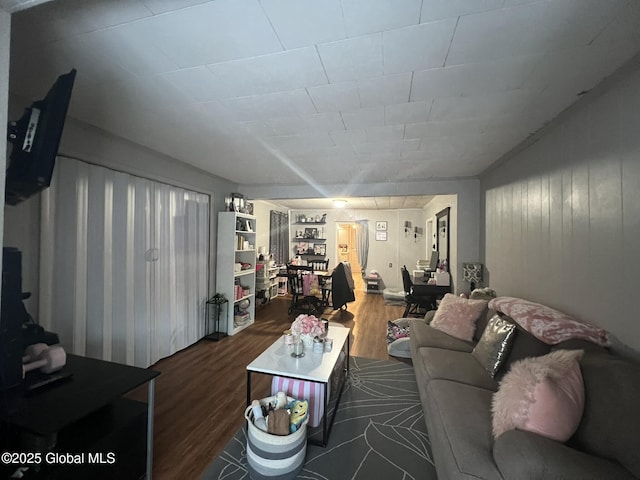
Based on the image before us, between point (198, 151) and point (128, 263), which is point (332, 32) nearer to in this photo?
point (198, 151)

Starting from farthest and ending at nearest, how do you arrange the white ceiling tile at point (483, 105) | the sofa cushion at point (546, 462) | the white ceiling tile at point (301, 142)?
the white ceiling tile at point (301, 142), the white ceiling tile at point (483, 105), the sofa cushion at point (546, 462)

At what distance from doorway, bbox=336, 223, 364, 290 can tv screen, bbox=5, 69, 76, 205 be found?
6659 mm

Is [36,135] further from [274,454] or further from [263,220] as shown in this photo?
[263,220]

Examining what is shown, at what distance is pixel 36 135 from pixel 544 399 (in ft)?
8.05

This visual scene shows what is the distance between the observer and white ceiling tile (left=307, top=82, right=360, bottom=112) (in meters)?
1.51

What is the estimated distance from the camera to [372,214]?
7281 mm

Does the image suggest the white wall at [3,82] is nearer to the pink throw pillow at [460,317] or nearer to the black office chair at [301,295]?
the pink throw pillow at [460,317]

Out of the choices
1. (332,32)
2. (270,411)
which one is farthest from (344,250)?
(332,32)

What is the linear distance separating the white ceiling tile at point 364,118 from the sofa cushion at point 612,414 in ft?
6.11

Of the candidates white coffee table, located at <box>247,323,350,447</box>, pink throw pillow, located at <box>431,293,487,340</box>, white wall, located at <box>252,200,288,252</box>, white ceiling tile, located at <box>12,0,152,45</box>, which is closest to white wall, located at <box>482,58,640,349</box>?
pink throw pillow, located at <box>431,293,487,340</box>

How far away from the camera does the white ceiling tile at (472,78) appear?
1.31m

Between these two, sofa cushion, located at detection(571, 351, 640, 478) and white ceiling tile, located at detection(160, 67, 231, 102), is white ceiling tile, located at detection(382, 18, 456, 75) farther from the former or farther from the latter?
sofa cushion, located at detection(571, 351, 640, 478)

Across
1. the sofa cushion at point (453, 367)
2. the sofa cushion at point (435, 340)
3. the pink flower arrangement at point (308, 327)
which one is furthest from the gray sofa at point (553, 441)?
the pink flower arrangement at point (308, 327)

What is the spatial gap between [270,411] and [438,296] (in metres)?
3.50
